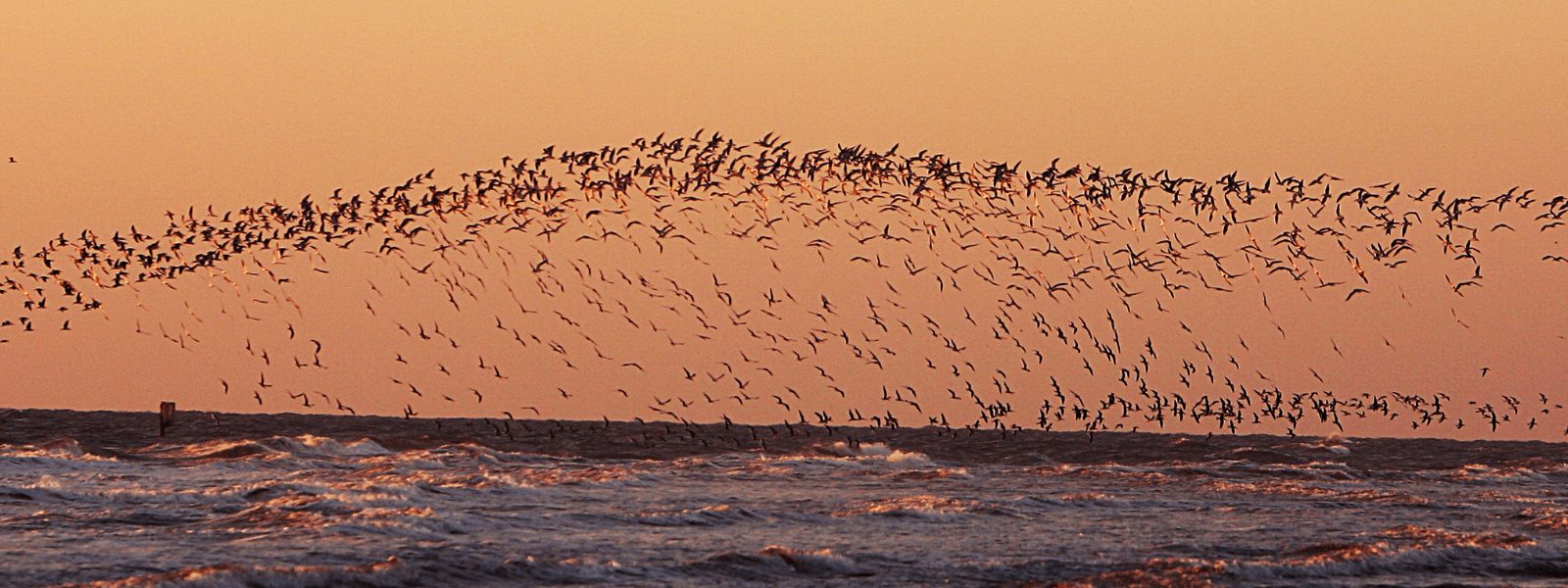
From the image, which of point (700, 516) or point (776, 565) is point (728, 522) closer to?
point (700, 516)

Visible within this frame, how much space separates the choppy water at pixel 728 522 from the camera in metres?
19.9

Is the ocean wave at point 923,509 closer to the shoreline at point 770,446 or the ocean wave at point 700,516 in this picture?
the ocean wave at point 700,516

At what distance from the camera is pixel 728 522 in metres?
25.3

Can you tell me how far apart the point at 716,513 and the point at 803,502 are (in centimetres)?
348

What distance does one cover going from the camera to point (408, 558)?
20.3 metres

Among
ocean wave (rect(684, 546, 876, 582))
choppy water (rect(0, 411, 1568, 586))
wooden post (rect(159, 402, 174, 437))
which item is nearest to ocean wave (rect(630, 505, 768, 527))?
choppy water (rect(0, 411, 1568, 586))

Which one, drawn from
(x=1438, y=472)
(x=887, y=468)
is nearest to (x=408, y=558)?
(x=887, y=468)

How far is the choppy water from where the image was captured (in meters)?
19.9

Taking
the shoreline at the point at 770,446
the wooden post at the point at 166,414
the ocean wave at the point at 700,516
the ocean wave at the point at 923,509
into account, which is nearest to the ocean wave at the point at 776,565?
the ocean wave at the point at 700,516

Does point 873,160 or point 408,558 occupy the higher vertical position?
point 873,160

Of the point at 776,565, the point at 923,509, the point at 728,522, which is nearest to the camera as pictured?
the point at 776,565

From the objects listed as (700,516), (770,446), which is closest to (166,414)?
(770,446)

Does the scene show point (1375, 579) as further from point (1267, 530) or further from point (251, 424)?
point (251, 424)

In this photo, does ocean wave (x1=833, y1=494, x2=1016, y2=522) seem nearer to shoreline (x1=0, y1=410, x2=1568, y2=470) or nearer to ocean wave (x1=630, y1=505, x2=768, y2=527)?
ocean wave (x1=630, y1=505, x2=768, y2=527)
